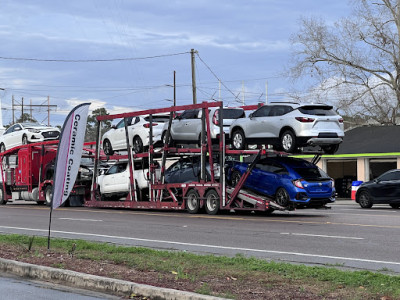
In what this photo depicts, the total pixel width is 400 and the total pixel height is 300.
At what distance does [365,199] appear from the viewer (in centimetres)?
2866

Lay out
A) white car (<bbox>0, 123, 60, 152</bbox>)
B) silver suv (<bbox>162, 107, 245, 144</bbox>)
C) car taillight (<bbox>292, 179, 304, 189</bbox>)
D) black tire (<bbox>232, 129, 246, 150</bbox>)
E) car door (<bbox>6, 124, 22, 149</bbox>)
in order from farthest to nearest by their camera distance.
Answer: car door (<bbox>6, 124, 22, 149</bbox>) < white car (<bbox>0, 123, 60, 152</bbox>) < silver suv (<bbox>162, 107, 245, 144</bbox>) < black tire (<bbox>232, 129, 246, 150</bbox>) < car taillight (<bbox>292, 179, 304, 189</bbox>)

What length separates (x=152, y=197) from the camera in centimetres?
2467

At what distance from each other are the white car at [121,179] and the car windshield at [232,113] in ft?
11.9

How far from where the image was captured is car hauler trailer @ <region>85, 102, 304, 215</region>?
21344mm

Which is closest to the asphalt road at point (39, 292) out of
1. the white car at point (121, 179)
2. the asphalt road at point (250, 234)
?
the asphalt road at point (250, 234)

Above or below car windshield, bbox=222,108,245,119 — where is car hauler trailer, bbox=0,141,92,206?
below

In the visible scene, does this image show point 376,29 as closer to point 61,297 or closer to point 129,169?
point 129,169

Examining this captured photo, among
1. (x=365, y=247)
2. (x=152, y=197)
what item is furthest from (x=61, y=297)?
(x=152, y=197)

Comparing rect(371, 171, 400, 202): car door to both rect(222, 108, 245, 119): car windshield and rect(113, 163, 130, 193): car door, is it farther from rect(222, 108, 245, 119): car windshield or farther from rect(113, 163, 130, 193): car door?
rect(113, 163, 130, 193): car door

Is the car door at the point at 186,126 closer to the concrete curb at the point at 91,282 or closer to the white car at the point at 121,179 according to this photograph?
the white car at the point at 121,179

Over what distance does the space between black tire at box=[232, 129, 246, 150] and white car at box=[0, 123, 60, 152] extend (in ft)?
41.6

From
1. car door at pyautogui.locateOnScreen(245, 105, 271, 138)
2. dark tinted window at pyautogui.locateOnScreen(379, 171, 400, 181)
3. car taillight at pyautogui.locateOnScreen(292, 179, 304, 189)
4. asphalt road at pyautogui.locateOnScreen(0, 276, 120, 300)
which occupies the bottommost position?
asphalt road at pyautogui.locateOnScreen(0, 276, 120, 300)

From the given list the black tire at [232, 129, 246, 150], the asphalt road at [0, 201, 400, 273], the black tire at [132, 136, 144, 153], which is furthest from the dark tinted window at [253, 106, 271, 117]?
the black tire at [132, 136, 144, 153]

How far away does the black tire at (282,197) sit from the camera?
68.1 feet
